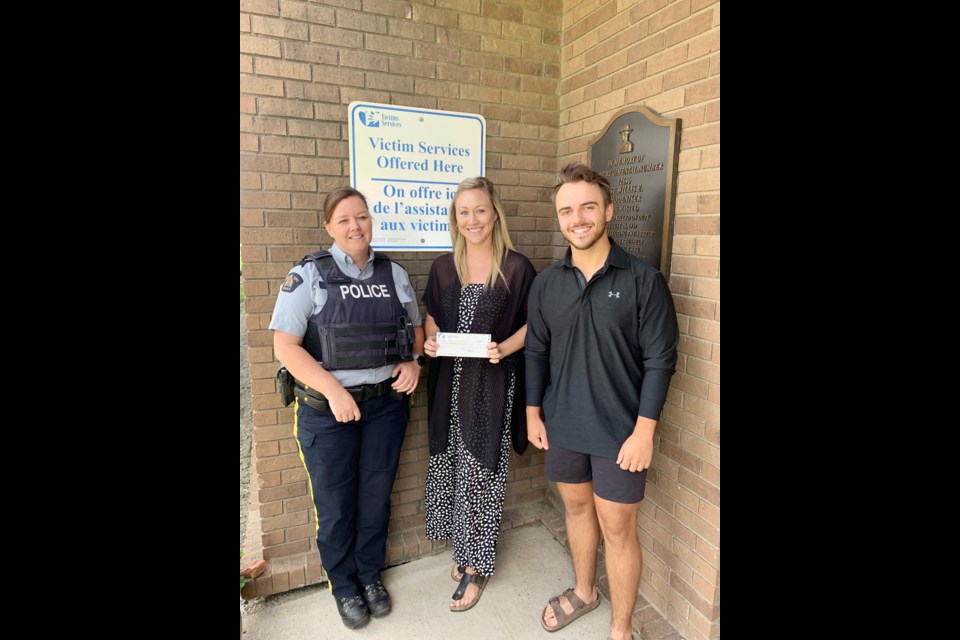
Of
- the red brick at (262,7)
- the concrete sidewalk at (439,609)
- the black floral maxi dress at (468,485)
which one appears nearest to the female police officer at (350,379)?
the concrete sidewalk at (439,609)

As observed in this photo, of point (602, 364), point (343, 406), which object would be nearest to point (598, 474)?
point (602, 364)

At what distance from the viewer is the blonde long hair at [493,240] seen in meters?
2.78

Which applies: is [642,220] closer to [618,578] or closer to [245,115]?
[618,578]

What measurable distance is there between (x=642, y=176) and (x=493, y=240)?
2.91 feet

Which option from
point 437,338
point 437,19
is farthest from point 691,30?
point 437,338

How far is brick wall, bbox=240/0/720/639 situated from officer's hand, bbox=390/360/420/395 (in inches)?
27.0

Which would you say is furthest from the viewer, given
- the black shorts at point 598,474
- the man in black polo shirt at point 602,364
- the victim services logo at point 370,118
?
the victim services logo at point 370,118

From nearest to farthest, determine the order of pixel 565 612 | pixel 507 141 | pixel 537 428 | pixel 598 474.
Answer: pixel 598 474, pixel 537 428, pixel 565 612, pixel 507 141

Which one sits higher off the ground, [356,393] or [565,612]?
[356,393]

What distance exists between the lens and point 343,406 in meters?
2.54

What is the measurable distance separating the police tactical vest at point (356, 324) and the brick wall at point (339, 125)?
568 mm

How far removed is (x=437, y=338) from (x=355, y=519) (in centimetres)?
122

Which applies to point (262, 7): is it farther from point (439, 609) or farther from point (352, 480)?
point (439, 609)

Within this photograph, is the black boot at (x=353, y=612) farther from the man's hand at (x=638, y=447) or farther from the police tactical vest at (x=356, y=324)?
the man's hand at (x=638, y=447)
